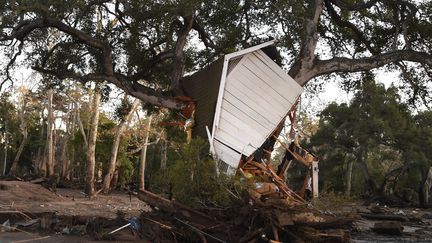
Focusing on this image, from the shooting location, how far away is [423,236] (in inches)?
629

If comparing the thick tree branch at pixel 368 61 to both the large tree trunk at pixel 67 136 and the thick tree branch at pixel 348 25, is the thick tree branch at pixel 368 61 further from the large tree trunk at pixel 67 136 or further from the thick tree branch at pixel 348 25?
the large tree trunk at pixel 67 136

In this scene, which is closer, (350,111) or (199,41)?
(199,41)

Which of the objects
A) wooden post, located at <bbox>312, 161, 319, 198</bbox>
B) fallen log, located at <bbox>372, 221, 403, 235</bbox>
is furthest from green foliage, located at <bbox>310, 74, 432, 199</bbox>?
wooden post, located at <bbox>312, 161, 319, 198</bbox>

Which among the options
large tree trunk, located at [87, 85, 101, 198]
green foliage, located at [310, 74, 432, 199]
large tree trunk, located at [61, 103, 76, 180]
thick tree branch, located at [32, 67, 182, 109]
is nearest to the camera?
thick tree branch, located at [32, 67, 182, 109]

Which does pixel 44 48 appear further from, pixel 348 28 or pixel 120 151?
pixel 120 151

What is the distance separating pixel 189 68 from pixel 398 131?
23.7m

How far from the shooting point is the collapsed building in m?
13.1

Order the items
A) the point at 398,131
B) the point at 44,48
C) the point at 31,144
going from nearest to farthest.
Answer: the point at 44,48
the point at 398,131
the point at 31,144

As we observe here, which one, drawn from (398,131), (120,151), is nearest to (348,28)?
(398,131)

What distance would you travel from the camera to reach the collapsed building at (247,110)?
13.1 m

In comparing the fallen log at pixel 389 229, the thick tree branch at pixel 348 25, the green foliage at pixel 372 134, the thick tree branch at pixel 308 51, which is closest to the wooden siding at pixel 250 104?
the thick tree branch at pixel 308 51

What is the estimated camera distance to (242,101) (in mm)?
13633

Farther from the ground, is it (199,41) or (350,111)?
(350,111)

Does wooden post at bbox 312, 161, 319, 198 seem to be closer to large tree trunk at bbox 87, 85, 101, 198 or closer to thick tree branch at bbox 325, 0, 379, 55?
thick tree branch at bbox 325, 0, 379, 55
